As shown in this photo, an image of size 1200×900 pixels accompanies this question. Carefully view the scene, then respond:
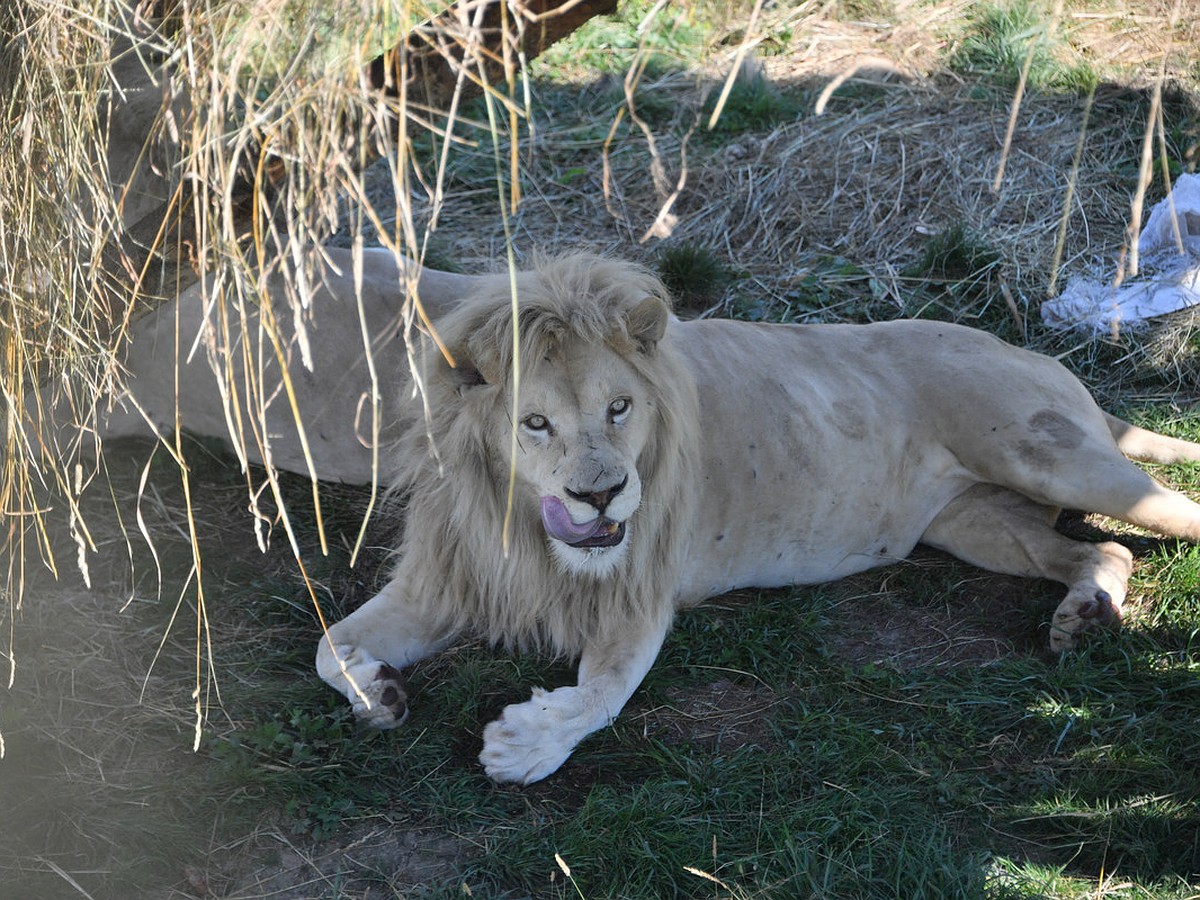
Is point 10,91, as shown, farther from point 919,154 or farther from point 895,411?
point 919,154

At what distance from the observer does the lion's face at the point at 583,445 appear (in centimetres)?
347

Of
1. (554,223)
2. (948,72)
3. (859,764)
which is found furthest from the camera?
(948,72)

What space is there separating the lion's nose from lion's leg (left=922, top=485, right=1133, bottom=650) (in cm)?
159

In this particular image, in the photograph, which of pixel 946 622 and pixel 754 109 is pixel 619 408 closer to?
pixel 946 622

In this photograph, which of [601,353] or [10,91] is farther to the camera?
[601,353]

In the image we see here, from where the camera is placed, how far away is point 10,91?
2.85 m

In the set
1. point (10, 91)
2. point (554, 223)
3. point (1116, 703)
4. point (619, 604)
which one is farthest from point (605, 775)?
point (554, 223)

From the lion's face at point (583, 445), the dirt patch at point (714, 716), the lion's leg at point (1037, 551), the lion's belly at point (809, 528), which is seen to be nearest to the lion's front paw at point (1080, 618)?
the lion's leg at point (1037, 551)

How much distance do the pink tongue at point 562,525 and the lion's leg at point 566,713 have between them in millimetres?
440

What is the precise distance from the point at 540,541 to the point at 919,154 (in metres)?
3.82

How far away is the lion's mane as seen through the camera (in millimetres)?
3643

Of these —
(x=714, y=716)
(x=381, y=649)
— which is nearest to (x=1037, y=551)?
(x=714, y=716)

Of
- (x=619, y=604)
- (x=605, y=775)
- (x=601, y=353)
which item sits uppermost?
(x=601, y=353)

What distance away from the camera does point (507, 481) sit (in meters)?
3.75
